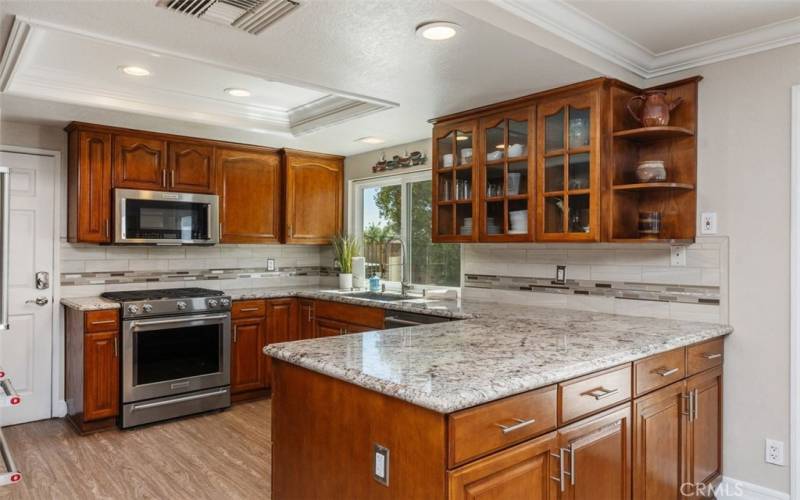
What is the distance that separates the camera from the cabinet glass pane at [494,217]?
329 cm

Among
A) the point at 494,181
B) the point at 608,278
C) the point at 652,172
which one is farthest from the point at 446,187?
the point at 652,172

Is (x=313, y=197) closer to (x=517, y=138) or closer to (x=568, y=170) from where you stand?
(x=517, y=138)

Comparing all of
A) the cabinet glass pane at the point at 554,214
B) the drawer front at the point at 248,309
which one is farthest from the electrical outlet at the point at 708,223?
the drawer front at the point at 248,309

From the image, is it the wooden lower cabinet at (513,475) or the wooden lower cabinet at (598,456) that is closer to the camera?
the wooden lower cabinet at (513,475)

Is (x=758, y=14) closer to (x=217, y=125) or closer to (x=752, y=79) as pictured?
(x=752, y=79)

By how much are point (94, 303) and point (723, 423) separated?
390 cm

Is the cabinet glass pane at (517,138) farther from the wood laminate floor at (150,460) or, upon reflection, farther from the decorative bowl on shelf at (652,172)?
the wood laminate floor at (150,460)

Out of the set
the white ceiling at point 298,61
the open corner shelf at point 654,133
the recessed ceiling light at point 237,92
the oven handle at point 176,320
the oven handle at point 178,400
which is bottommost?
the oven handle at point 178,400

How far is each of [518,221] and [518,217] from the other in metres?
0.02

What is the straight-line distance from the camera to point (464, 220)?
3518 millimetres

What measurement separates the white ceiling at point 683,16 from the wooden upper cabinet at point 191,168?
316cm

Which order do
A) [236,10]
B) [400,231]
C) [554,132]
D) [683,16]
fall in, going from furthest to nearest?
[400,231], [554,132], [683,16], [236,10]

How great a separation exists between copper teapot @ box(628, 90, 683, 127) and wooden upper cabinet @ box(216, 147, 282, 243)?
309cm

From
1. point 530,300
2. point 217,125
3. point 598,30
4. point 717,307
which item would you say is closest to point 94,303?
point 217,125
